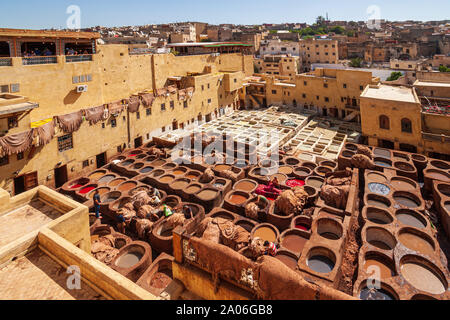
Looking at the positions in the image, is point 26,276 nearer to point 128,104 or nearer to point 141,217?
point 141,217

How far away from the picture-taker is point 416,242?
14773 millimetres

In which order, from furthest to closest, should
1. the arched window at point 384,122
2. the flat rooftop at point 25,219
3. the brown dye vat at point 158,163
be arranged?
1. the arched window at point 384,122
2. the brown dye vat at point 158,163
3. the flat rooftop at point 25,219

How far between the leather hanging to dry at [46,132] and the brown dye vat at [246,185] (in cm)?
1401

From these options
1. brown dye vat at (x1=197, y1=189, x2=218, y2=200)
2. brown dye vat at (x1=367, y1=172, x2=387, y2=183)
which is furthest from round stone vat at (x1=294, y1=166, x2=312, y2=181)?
brown dye vat at (x1=197, y1=189, x2=218, y2=200)

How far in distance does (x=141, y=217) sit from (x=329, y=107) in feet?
100

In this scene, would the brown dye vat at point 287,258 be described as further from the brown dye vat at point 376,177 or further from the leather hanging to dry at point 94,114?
the leather hanging to dry at point 94,114

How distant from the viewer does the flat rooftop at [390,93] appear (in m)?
29.0

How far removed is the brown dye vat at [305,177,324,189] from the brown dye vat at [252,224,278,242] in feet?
20.4

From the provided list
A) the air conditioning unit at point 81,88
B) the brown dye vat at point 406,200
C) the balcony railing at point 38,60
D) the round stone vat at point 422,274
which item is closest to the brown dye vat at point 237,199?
the brown dye vat at point 406,200

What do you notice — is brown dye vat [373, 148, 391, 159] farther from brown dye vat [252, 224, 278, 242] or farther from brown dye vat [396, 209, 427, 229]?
brown dye vat [252, 224, 278, 242]

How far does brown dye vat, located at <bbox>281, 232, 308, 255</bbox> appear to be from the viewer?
15.2m

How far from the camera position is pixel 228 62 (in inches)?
1918

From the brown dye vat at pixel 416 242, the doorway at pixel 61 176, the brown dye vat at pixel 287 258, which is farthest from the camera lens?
the doorway at pixel 61 176
